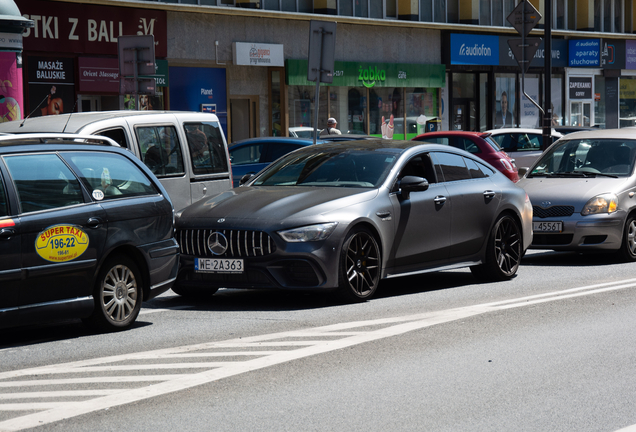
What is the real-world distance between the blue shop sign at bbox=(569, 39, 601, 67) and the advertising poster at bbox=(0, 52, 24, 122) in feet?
95.0

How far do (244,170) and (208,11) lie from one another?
1028 cm

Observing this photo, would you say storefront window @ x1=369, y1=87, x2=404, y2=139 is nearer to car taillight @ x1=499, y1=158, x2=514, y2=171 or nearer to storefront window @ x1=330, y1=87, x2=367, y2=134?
storefront window @ x1=330, y1=87, x2=367, y2=134

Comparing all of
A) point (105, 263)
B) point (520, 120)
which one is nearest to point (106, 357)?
point (105, 263)

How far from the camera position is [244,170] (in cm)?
1864

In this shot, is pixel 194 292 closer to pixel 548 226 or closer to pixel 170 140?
pixel 170 140

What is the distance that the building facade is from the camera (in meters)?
24.6

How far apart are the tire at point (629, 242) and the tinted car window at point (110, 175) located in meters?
7.05

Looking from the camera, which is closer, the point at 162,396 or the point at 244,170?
the point at 162,396

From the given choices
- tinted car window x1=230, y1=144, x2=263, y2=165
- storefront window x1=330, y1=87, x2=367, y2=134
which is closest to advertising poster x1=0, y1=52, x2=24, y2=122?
tinted car window x1=230, y1=144, x2=263, y2=165

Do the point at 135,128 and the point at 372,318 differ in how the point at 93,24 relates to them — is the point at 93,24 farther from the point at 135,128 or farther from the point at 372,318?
the point at 372,318

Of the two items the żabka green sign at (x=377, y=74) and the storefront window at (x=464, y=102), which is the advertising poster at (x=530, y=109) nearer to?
the storefront window at (x=464, y=102)

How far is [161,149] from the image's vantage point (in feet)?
40.0

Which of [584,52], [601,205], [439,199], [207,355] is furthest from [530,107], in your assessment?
[207,355]

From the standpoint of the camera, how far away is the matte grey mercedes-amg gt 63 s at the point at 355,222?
879 centimetres
